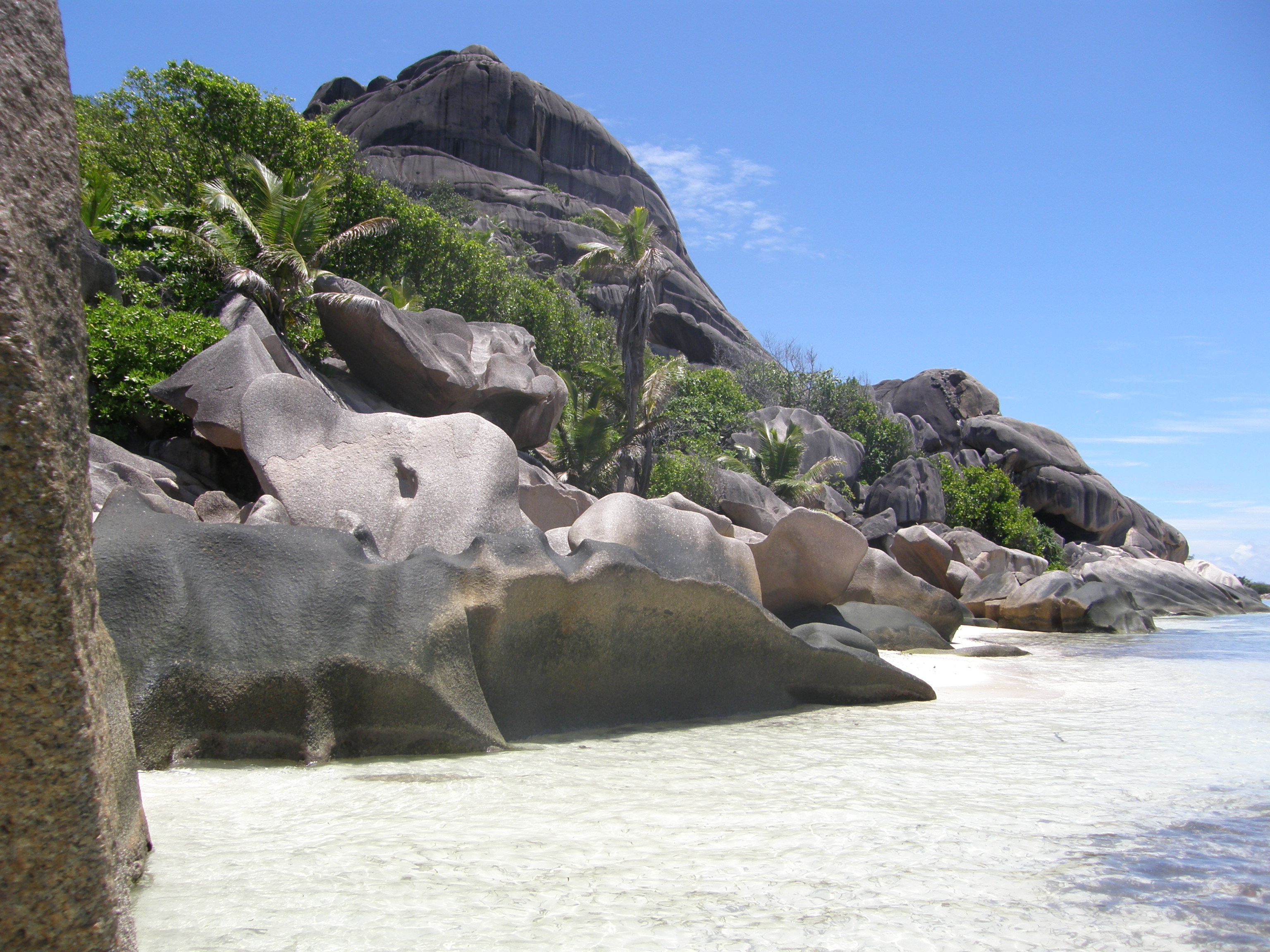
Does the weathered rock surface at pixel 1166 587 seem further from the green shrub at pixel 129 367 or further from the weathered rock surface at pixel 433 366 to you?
the green shrub at pixel 129 367


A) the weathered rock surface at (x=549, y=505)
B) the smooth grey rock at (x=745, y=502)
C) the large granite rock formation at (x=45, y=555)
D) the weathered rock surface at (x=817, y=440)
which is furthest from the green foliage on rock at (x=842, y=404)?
the large granite rock formation at (x=45, y=555)

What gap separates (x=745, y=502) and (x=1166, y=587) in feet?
35.6

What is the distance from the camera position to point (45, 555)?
1.35 m

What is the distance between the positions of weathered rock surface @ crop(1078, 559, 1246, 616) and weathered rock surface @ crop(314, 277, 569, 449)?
542 inches

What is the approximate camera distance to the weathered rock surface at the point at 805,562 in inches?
312

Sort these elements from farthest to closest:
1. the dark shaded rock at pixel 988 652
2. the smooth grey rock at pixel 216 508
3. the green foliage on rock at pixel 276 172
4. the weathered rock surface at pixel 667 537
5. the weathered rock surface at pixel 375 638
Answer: the green foliage on rock at pixel 276 172
the dark shaded rock at pixel 988 652
the smooth grey rock at pixel 216 508
the weathered rock surface at pixel 667 537
the weathered rock surface at pixel 375 638

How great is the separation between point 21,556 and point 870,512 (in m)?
32.0

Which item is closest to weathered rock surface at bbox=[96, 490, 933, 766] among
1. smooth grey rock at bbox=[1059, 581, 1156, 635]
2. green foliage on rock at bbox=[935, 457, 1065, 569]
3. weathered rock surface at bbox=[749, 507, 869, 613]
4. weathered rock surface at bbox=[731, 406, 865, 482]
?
weathered rock surface at bbox=[749, 507, 869, 613]

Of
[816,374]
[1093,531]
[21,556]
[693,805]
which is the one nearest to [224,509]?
[693,805]

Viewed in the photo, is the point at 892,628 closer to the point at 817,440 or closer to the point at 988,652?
the point at 988,652

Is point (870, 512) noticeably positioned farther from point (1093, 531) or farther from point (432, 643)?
point (432, 643)

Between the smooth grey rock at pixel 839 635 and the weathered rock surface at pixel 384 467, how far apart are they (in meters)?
2.24

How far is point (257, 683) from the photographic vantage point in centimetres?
355

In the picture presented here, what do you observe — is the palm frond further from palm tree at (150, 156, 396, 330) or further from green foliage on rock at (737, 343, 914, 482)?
green foliage on rock at (737, 343, 914, 482)
